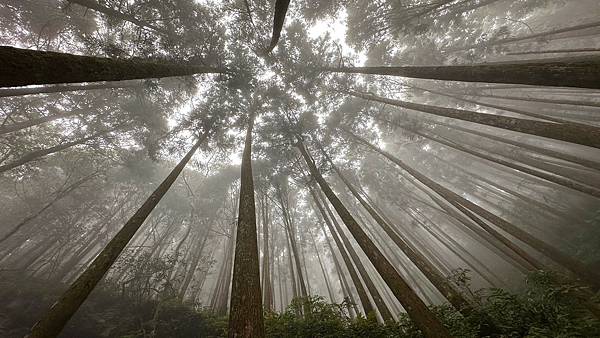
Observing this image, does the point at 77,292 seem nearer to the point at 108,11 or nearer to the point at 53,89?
the point at 108,11

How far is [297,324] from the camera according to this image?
6.68m

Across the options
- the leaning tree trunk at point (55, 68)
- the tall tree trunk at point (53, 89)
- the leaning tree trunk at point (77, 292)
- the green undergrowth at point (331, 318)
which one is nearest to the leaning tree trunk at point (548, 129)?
the green undergrowth at point (331, 318)

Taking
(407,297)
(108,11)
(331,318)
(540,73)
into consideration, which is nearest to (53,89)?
(108,11)

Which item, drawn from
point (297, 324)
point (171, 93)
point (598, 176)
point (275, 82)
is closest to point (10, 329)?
point (297, 324)

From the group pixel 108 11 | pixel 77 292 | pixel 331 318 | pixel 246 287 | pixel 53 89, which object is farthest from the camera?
pixel 53 89

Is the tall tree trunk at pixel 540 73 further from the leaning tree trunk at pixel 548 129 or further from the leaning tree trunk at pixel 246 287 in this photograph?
the leaning tree trunk at pixel 246 287

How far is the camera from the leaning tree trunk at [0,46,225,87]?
8.75ft

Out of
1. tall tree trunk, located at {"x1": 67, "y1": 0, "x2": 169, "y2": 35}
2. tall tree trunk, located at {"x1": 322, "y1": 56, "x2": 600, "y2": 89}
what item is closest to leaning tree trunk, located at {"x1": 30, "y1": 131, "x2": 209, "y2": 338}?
tall tree trunk, located at {"x1": 67, "y1": 0, "x2": 169, "y2": 35}

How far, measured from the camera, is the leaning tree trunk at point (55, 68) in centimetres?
267

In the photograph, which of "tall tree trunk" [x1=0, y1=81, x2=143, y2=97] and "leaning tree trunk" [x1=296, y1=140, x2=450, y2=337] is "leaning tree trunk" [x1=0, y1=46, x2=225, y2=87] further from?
"tall tree trunk" [x1=0, y1=81, x2=143, y2=97]

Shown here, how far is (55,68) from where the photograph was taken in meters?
3.18

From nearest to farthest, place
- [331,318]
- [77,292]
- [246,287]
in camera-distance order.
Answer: [246,287] < [77,292] < [331,318]

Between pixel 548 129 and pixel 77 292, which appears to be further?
pixel 548 129

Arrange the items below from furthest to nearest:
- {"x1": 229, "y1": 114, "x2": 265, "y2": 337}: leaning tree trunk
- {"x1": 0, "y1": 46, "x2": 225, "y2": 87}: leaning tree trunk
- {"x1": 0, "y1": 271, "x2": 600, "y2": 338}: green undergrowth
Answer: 1. {"x1": 0, "y1": 271, "x2": 600, "y2": 338}: green undergrowth
2. {"x1": 229, "y1": 114, "x2": 265, "y2": 337}: leaning tree trunk
3. {"x1": 0, "y1": 46, "x2": 225, "y2": 87}: leaning tree trunk
